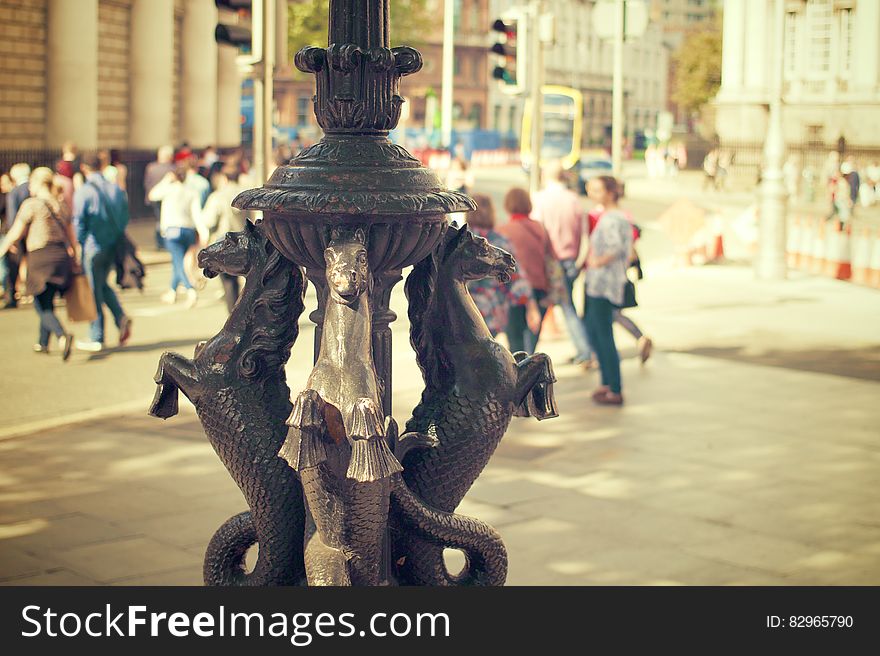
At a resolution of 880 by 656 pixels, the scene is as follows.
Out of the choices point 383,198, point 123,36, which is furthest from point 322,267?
point 123,36

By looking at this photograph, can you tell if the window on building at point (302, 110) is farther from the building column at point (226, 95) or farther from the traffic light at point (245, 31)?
the traffic light at point (245, 31)

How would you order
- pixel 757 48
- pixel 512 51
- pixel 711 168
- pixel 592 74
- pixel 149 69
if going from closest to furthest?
pixel 512 51, pixel 149 69, pixel 711 168, pixel 757 48, pixel 592 74

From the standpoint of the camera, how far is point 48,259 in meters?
12.9

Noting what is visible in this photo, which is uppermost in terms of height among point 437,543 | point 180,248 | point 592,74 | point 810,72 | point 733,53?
point 592,74

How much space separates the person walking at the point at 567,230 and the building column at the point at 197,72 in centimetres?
2657

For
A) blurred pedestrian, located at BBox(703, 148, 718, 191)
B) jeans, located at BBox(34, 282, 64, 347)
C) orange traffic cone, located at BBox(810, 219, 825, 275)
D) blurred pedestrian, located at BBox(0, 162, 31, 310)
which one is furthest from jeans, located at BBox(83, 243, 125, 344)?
blurred pedestrian, located at BBox(703, 148, 718, 191)

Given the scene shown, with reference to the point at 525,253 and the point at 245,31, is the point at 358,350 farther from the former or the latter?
the point at 245,31

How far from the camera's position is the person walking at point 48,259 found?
1291 centimetres

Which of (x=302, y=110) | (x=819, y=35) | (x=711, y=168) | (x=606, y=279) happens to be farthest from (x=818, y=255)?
(x=302, y=110)

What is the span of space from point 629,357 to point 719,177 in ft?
127

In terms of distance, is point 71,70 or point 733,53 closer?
point 71,70

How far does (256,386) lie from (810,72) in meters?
51.9

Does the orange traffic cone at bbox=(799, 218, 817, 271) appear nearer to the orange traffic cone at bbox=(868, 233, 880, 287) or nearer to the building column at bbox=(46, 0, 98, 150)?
the orange traffic cone at bbox=(868, 233, 880, 287)

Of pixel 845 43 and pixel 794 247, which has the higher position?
pixel 845 43
